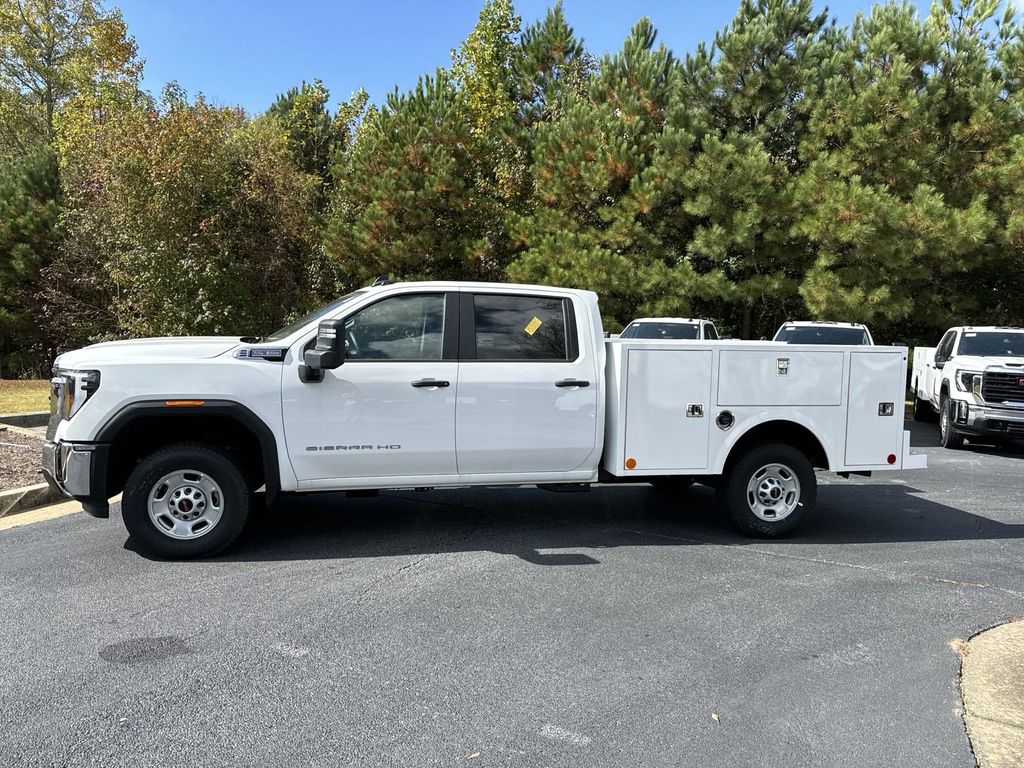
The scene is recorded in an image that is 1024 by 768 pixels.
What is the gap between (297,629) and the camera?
172 inches

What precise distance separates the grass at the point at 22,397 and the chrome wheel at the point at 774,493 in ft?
35.8

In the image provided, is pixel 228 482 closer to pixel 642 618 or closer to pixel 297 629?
pixel 297 629

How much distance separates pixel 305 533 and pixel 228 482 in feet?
3.47

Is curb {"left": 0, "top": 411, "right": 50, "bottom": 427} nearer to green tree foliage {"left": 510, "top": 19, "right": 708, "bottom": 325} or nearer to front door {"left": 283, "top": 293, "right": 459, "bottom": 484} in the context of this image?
front door {"left": 283, "top": 293, "right": 459, "bottom": 484}

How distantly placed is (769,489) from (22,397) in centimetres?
1391

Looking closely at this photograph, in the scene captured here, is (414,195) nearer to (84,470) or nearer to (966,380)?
(966,380)

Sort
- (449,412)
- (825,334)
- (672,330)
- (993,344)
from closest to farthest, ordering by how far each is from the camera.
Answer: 1. (449,412)
2. (993,344)
3. (825,334)
4. (672,330)

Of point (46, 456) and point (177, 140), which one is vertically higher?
point (177, 140)

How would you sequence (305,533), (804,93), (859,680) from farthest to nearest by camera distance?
(804,93)
(305,533)
(859,680)

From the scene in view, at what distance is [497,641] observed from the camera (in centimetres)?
427

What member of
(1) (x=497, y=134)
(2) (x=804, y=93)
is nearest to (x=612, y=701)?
(2) (x=804, y=93)

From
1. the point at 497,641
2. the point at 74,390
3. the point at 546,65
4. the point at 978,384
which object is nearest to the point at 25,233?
the point at 546,65

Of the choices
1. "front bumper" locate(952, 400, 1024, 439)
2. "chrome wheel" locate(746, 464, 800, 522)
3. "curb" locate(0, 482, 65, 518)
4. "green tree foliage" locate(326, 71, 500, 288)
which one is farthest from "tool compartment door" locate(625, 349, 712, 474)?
"green tree foliage" locate(326, 71, 500, 288)

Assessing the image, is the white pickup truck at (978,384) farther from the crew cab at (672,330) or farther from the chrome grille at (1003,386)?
the crew cab at (672,330)
